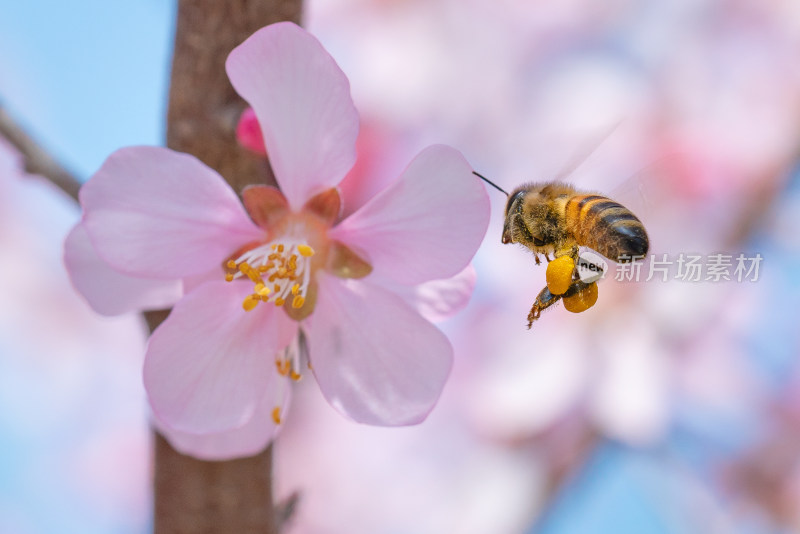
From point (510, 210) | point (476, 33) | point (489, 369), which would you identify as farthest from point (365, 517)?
point (510, 210)

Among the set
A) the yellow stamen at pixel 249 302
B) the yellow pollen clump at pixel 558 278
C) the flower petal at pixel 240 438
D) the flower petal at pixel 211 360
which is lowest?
the flower petal at pixel 240 438

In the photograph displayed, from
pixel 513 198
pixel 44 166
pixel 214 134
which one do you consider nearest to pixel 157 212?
pixel 214 134

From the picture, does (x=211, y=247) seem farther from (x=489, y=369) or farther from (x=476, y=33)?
(x=476, y=33)

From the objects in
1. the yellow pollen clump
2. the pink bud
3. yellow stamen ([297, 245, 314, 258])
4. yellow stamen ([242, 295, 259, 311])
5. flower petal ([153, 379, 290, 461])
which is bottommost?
flower petal ([153, 379, 290, 461])

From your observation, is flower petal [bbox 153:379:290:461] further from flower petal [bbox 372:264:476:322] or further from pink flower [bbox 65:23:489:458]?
flower petal [bbox 372:264:476:322]

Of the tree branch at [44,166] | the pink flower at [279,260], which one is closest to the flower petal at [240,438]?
the pink flower at [279,260]

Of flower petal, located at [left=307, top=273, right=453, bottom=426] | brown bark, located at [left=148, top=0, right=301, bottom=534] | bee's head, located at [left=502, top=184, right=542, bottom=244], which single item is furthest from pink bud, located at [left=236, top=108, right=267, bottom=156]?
bee's head, located at [left=502, top=184, right=542, bottom=244]

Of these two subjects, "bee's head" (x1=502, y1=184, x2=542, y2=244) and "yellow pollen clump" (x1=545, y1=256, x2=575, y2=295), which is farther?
"bee's head" (x1=502, y1=184, x2=542, y2=244)

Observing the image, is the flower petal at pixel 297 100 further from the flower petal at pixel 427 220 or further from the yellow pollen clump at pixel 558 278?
the yellow pollen clump at pixel 558 278

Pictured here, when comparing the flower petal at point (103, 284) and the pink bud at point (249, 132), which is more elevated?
the pink bud at point (249, 132)
